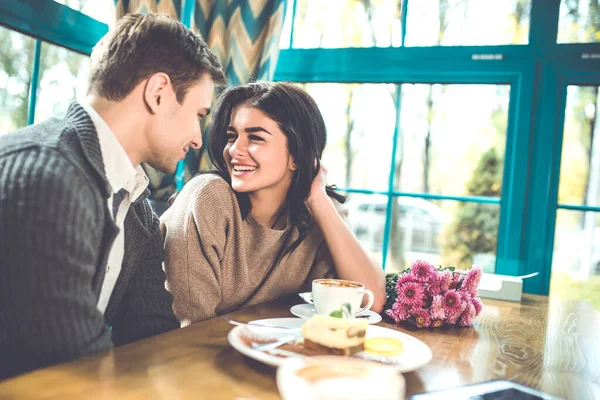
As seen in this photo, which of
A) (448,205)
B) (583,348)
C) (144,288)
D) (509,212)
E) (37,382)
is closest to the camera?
(37,382)

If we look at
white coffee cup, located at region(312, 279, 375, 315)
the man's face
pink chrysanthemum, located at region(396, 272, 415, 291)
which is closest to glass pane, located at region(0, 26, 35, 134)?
the man's face

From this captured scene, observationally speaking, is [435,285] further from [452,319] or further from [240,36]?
[240,36]

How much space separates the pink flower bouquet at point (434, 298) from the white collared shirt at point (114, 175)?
0.65 metres

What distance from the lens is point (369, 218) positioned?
2414 mm

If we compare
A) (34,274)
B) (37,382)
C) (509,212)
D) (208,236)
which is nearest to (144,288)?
(208,236)

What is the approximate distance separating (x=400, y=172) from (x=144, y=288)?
4.53 ft

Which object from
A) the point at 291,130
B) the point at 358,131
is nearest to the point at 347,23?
the point at 358,131

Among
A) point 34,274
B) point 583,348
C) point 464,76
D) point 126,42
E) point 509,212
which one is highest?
point 464,76

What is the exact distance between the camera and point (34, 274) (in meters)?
0.83

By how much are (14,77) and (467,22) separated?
5.85 feet

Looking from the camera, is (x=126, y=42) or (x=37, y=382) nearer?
(x=37, y=382)

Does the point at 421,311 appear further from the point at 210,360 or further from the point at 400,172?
the point at 400,172

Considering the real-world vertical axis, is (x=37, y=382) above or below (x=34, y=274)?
below

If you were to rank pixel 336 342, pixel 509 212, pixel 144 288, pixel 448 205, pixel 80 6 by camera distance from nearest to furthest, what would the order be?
pixel 336 342
pixel 144 288
pixel 80 6
pixel 509 212
pixel 448 205
